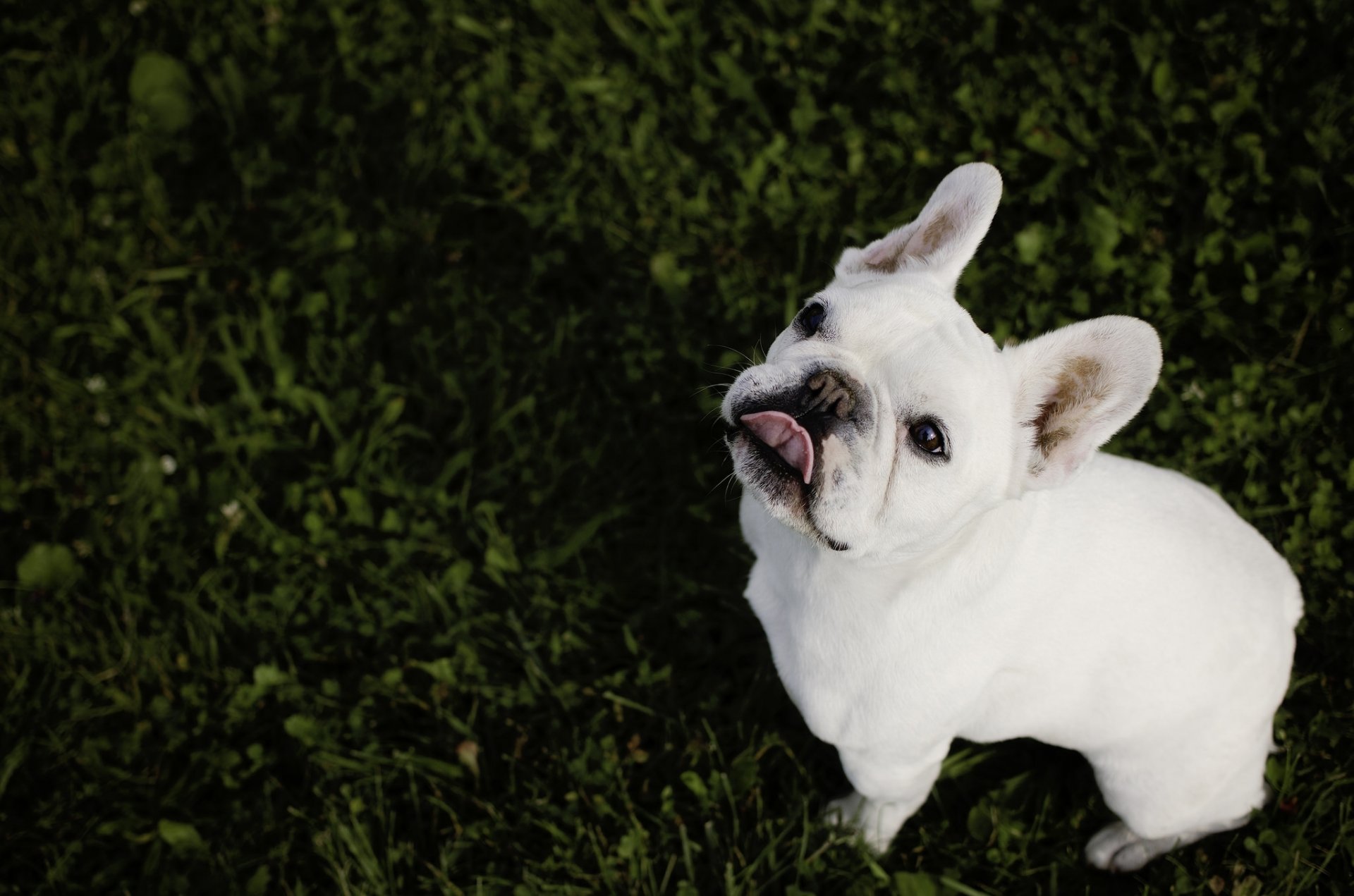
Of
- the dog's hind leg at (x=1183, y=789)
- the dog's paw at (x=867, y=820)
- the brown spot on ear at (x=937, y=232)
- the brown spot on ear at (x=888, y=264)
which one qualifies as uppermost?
the brown spot on ear at (x=937, y=232)

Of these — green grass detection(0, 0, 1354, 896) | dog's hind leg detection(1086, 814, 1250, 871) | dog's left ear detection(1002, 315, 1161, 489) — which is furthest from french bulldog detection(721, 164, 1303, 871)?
green grass detection(0, 0, 1354, 896)

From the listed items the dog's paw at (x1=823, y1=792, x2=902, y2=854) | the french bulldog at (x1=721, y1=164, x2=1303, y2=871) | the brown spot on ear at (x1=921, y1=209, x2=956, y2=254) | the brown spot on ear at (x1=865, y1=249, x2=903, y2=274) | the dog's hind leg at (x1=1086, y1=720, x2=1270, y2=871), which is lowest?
the dog's paw at (x1=823, y1=792, x2=902, y2=854)

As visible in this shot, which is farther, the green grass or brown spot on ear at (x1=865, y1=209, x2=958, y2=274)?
the green grass

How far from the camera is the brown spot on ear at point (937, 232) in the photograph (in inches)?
104

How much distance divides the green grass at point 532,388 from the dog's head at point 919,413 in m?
1.57

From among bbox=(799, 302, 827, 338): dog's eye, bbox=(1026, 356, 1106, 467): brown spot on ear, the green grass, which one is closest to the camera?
bbox=(1026, 356, 1106, 467): brown spot on ear

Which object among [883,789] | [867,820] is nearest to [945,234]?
[883,789]

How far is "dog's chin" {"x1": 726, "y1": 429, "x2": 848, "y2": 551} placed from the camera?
7.91ft

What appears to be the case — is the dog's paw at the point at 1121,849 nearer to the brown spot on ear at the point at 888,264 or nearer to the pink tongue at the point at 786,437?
the pink tongue at the point at 786,437

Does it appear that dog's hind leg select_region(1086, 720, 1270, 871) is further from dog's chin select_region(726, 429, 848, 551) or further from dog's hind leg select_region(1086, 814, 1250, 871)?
dog's chin select_region(726, 429, 848, 551)

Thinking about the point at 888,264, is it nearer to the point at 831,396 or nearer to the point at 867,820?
the point at 831,396

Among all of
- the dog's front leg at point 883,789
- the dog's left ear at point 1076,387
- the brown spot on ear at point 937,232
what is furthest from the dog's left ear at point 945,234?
the dog's front leg at point 883,789

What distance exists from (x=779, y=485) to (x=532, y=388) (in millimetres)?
2172

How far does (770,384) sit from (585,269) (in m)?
2.36
